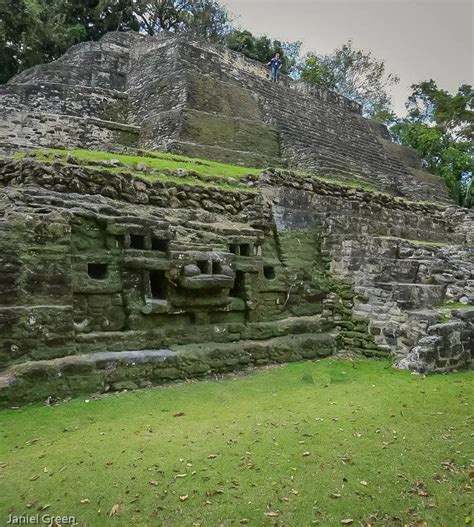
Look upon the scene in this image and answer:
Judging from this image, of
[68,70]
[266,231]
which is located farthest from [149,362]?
[68,70]

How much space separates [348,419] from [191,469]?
190cm

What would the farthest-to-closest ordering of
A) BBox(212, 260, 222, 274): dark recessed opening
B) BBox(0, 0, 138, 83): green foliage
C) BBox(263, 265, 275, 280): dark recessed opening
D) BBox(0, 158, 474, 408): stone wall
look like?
1. BBox(0, 0, 138, 83): green foliage
2. BBox(263, 265, 275, 280): dark recessed opening
3. BBox(212, 260, 222, 274): dark recessed opening
4. BBox(0, 158, 474, 408): stone wall

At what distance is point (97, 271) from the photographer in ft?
19.8

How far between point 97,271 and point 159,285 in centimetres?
94

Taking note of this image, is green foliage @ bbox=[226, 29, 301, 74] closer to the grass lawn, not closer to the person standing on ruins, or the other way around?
the person standing on ruins

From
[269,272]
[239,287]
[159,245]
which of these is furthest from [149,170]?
[269,272]

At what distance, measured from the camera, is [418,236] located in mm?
12570

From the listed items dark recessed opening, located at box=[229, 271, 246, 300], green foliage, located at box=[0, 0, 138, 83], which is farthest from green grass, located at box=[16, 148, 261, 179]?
green foliage, located at box=[0, 0, 138, 83]

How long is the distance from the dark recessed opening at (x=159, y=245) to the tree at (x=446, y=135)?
23106mm

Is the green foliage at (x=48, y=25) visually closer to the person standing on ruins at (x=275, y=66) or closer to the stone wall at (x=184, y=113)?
the stone wall at (x=184, y=113)

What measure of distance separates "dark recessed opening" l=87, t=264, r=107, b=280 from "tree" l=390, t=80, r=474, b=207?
2390 cm

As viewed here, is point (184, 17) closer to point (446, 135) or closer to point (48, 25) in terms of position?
point (48, 25)

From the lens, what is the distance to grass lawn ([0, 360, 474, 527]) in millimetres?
3107

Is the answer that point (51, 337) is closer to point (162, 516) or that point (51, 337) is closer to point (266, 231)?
point (162, 516)
